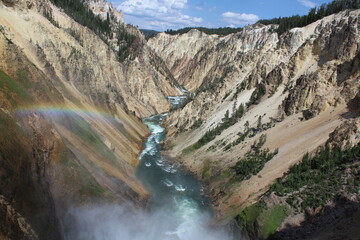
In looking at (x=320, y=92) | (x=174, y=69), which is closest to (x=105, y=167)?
(x=320, y=92)

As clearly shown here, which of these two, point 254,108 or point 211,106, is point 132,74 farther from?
point 254,108

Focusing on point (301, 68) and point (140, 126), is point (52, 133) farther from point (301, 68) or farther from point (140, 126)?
point (301, 68)

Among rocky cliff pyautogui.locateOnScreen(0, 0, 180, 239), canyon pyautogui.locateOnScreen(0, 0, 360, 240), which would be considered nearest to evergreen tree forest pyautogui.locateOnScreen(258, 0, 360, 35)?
canyon pyautogui.locateOnScreen(0, 0, 360, 240)

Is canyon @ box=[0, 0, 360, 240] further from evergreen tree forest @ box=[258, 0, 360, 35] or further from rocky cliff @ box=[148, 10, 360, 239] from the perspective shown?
evergreen tree forest @ box=[258, 0, 360, 35]

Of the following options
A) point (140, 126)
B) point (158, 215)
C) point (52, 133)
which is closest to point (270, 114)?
point (158, 215)

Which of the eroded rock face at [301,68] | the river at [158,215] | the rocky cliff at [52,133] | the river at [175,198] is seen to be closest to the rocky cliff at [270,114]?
the eroded rock face at [301,68]
